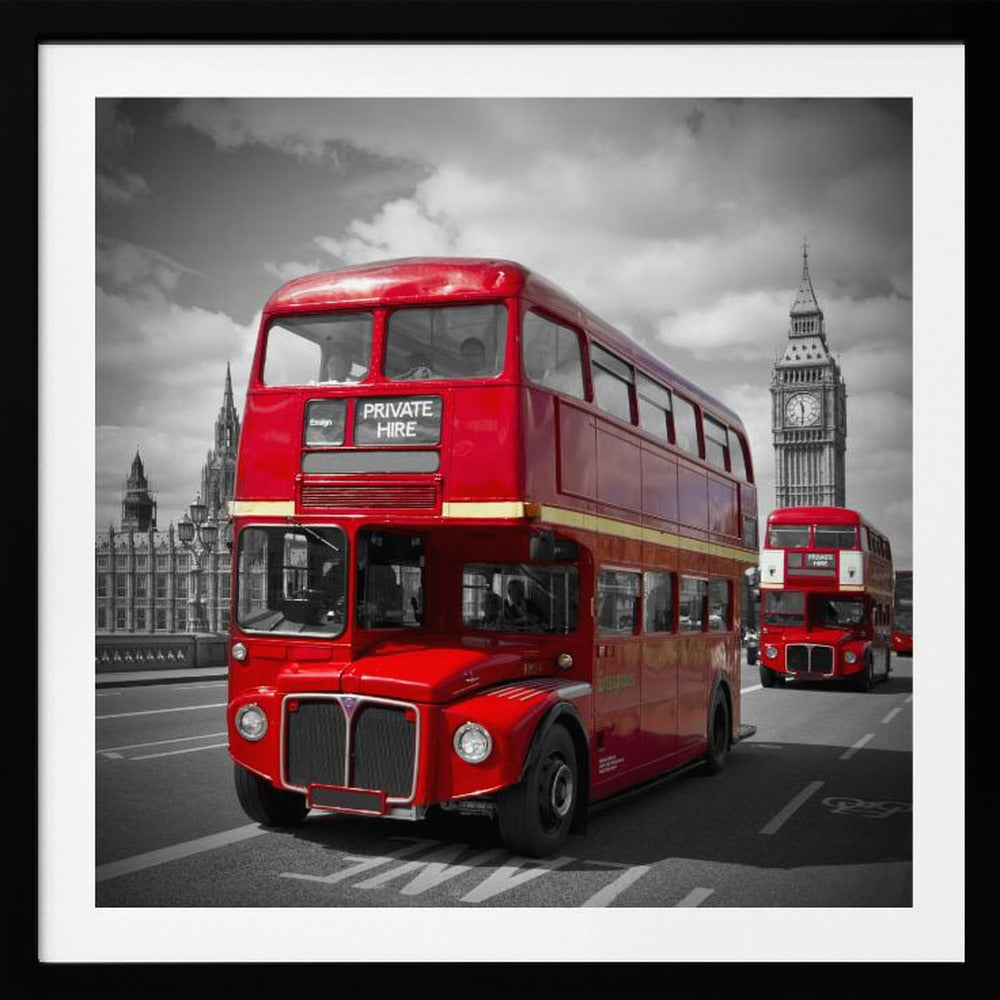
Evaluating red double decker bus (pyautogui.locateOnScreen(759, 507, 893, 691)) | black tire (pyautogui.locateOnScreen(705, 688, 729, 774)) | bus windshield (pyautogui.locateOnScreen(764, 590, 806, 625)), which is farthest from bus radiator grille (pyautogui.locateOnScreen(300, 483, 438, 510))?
bus windshield (pyautogui.locateOnScreen(764, 590, 806, 625))

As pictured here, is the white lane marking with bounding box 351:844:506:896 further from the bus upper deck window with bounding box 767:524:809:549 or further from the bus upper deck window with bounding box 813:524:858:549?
the bus upper deck window with bounding box 767:524:809:549

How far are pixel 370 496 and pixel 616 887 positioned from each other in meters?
2.88

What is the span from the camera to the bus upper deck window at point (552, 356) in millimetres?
7742

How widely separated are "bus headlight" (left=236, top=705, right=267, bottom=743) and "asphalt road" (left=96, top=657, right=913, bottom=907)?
0.74 m

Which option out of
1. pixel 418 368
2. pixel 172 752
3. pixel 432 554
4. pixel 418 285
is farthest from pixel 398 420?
pixel 172 752

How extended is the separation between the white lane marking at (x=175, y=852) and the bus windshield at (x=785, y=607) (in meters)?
16.8

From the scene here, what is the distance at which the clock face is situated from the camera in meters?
7.72

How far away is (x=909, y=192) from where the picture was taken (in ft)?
22.9

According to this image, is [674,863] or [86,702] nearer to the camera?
[86,702]

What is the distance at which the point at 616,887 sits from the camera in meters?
6.93

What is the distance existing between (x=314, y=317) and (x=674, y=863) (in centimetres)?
443
